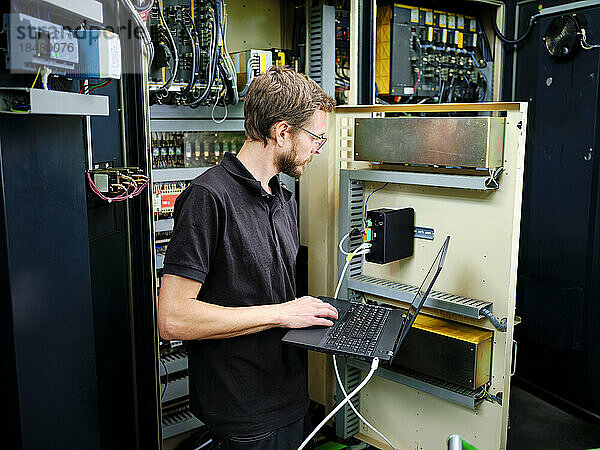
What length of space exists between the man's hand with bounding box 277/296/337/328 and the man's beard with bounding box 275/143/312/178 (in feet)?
1.17

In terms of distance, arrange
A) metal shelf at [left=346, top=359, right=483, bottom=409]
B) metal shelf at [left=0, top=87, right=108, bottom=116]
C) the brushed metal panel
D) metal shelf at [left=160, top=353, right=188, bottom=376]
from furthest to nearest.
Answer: metal shelf at [left=160, top=353, right=188, bottom=376] → metal shelf at [left=346, top=359, right=483, bottom=409] → the brushed metal panel → metal shelf at [left=0, top=87, right=108, bottom=116]

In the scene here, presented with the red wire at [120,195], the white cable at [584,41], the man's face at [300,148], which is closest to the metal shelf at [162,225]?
the red wire at [120,195]

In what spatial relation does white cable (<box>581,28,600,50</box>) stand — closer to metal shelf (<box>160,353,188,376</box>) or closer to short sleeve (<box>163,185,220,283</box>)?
short sleeve (<box>163,185,220,283</box>)

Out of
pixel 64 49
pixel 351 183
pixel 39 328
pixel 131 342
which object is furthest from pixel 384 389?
pixel 64 49

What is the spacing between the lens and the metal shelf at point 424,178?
199 cm

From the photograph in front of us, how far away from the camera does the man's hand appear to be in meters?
1.53

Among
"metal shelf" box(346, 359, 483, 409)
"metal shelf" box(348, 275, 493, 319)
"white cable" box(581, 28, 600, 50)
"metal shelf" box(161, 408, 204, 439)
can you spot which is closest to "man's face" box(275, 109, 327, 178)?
"metal shelf" box(348, 275, 493, 319)

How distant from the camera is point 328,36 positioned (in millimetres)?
2602

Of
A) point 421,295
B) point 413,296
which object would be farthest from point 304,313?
point 413,296

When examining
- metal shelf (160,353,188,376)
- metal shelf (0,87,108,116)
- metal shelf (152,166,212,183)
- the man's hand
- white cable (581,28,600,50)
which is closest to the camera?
metal shelf (0,87,108,116)

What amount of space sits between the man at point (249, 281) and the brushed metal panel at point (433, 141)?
56cm

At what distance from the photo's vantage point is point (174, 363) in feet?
8.02

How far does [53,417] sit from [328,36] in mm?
1926

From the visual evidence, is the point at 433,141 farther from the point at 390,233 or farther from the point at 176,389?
the point at 176,389
